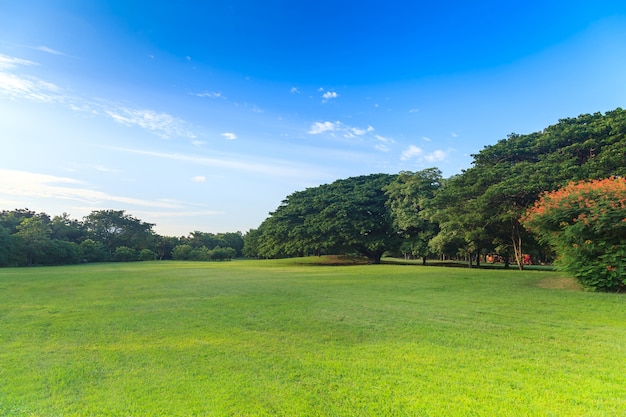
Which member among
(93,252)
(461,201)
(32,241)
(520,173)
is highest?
(520,173)

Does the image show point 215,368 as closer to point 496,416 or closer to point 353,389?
point 353,389

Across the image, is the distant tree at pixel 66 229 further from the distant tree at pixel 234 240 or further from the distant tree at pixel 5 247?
the distant tree at pixel 234 240

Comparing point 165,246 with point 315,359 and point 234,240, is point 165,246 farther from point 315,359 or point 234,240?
point 315,359

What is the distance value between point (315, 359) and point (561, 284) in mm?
12220

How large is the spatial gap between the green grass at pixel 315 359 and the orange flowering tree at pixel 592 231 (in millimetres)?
2682

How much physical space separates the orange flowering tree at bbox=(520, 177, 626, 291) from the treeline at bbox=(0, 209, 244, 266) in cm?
4265

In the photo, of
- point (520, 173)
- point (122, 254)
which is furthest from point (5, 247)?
point (520, 173)

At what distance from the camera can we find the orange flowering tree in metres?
10.8

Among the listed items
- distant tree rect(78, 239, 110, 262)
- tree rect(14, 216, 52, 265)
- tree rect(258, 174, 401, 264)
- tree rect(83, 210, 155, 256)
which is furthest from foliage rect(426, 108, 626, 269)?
tree rect(83, 210, 155, 256)

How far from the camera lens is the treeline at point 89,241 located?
37.4 m

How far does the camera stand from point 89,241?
154 ft

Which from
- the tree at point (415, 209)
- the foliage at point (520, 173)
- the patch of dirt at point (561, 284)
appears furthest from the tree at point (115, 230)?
the patch of dirt at point (561, 284)

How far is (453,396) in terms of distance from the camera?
3.54 m

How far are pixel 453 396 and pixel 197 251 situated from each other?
54769 mm
